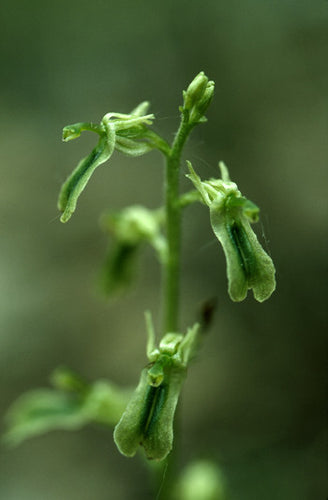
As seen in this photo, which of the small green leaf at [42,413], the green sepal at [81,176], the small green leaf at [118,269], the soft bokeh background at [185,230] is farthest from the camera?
the soft bokeh background at [185,230]

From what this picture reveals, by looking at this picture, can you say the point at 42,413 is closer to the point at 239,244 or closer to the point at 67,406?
the point at 67,406

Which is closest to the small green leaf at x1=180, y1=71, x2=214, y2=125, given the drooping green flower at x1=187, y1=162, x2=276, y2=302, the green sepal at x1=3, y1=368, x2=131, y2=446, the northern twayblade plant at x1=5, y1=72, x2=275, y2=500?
the northern twayblade plant at x1=5, y1=72, x2=275, y2=500

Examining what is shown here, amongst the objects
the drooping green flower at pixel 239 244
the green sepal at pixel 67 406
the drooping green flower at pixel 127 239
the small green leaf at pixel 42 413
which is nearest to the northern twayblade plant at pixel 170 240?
the drooping green flower at pixel 239 244

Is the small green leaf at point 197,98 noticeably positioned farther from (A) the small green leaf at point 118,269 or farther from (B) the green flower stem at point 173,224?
(A) the small green leaf at point 118,269

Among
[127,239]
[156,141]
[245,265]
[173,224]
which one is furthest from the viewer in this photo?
[127,239]

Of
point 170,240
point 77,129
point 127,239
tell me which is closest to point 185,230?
point 127,239
